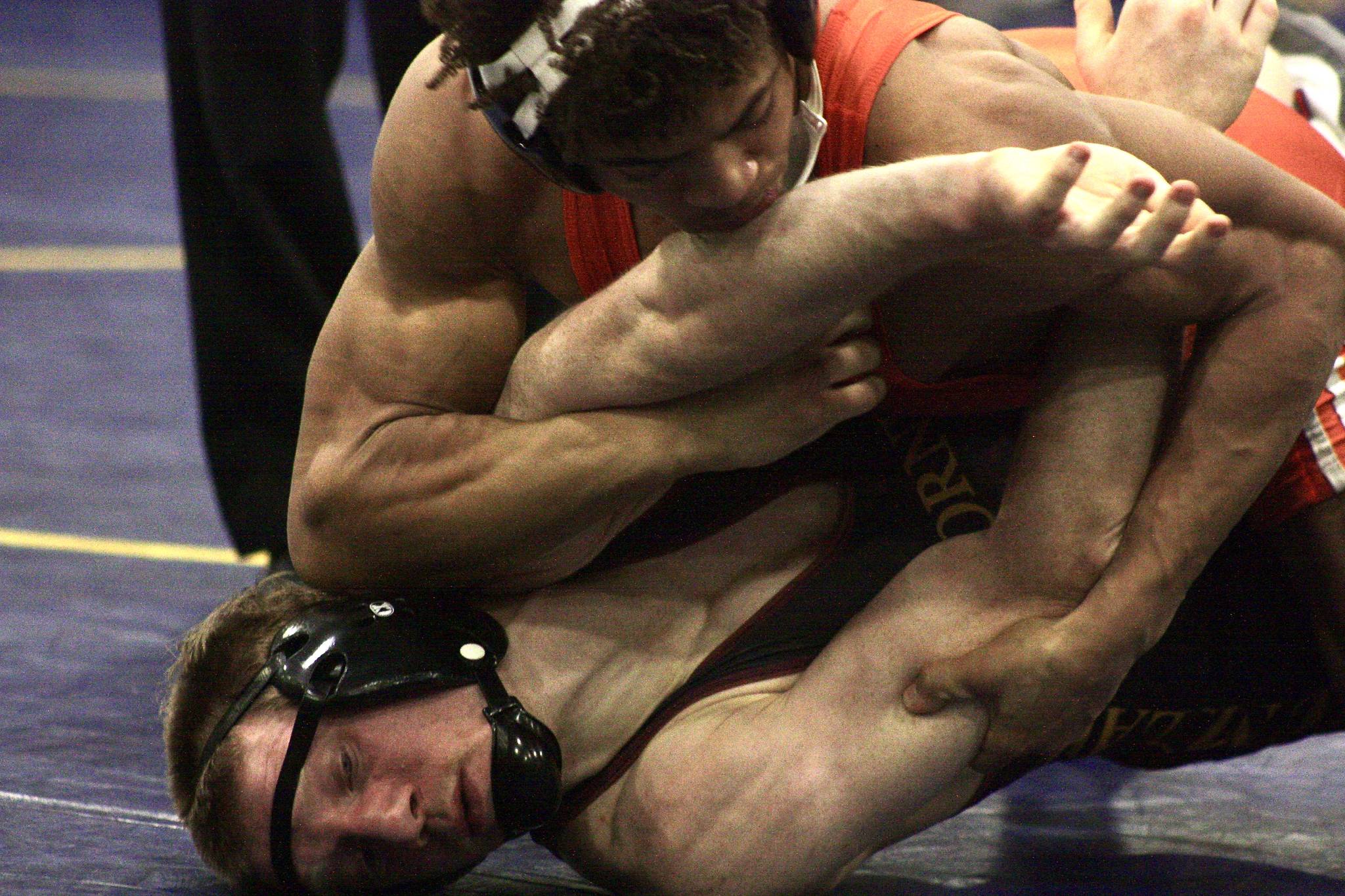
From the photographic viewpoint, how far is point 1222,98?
2080mm

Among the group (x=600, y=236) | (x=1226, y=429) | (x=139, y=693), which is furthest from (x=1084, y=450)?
(x=139, y=693)

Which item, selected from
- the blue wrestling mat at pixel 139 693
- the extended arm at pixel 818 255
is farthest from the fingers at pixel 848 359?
the blue wrestling mat at pixel 139 693

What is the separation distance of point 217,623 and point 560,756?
1.59 feet

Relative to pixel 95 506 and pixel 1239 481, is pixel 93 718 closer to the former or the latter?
pixel 95 506

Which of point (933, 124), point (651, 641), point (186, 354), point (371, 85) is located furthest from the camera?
point (371, 85)

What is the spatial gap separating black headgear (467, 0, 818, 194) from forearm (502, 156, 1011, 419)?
0.45 feet

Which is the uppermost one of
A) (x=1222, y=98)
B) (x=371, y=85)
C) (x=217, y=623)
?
(x=1222, y=98)

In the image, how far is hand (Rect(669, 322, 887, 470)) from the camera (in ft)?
6.59

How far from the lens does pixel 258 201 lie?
3.80 m

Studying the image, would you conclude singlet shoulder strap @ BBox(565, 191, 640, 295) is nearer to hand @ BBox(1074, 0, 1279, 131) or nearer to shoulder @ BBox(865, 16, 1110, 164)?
shoulder @ BBox(865, 16, 1110, 164)

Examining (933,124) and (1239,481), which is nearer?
(933,124)

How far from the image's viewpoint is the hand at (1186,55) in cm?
208

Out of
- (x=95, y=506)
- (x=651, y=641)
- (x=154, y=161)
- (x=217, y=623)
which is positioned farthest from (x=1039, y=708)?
(x=154, y=161)

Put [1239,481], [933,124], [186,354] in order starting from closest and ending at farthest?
[933,124]
[1239,481]
[186,354]
